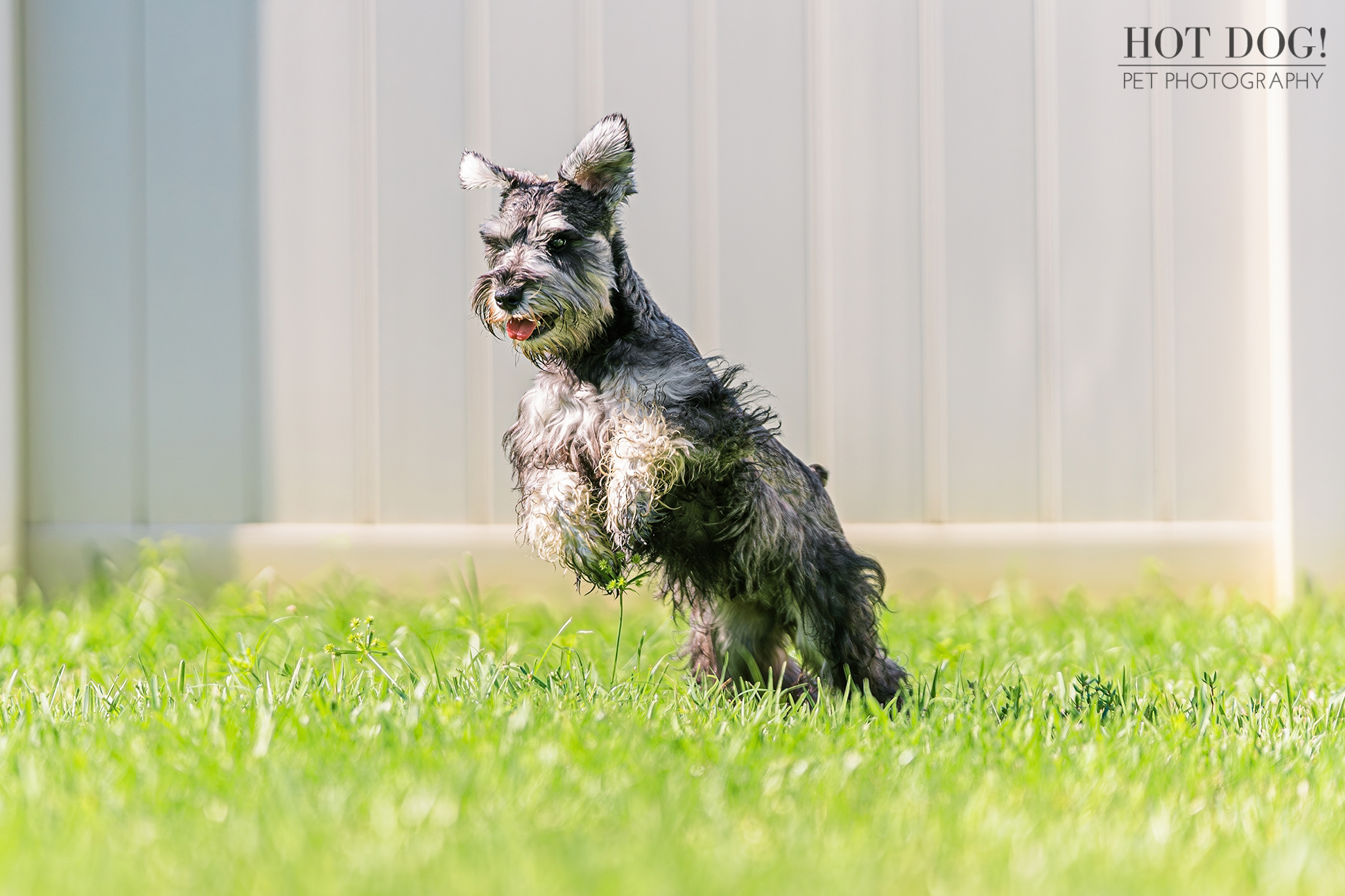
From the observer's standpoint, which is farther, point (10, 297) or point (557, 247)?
point (10, 297)

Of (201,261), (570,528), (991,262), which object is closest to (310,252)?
(201,261)

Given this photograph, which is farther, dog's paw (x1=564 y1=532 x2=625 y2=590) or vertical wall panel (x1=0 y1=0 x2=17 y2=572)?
vertical wall panel (x1=0 y1=0 x2=17 y2=572)

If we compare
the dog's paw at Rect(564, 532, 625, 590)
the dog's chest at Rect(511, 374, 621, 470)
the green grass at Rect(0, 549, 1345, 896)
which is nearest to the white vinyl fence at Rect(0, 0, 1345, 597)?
the green grass at Rect(0, 549, 1345, 896)

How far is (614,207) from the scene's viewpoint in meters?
2.19

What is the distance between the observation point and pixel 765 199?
4.11m

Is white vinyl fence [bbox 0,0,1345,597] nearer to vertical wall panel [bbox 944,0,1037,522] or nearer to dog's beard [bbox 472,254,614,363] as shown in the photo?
vertical wall panel [bbox 944,0,1037,522]

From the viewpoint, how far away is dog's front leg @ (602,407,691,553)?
1.98m

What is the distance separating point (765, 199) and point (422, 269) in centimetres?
147

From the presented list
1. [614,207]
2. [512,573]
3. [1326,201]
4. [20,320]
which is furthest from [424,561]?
[1326,201]

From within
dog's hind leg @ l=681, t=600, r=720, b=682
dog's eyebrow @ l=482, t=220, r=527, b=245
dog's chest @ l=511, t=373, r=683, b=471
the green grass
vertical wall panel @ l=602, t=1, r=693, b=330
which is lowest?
the green grass

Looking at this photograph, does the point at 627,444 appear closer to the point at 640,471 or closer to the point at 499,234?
Result: the point at 640,471

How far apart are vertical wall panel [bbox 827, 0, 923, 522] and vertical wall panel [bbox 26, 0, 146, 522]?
2945 mm

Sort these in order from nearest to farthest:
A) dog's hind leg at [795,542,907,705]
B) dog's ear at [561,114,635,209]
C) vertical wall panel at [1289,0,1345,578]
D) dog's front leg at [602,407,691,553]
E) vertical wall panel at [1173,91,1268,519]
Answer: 1. dog's front leg at [602,407,691,553]
2. dog's ear at [561,114,635,209]
3. dog's hind leg at [795,542,907,705]
4. vertical wall panel at [1289,0,1345,578]
5. vertical wall panel at [1173,91,1268,519]

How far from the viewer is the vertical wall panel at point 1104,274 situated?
13.4 ft
